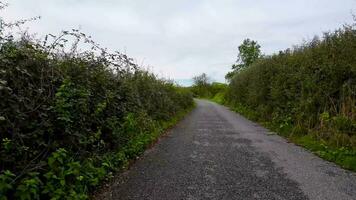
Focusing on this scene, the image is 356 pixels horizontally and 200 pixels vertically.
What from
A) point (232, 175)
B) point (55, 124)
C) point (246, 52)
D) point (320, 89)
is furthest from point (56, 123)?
point (246, 52)

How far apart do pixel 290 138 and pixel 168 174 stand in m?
6.51

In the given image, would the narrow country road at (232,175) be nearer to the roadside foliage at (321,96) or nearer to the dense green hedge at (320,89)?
the roadside foliage at (321,96)

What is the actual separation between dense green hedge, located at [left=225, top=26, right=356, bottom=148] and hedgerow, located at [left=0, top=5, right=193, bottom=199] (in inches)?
224

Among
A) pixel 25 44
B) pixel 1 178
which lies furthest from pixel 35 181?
pixel 25 44

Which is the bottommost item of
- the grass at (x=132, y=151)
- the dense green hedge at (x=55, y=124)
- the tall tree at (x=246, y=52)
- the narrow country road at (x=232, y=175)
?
the narrow country road at (x=232, y=175)

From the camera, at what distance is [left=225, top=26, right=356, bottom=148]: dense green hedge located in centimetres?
1027

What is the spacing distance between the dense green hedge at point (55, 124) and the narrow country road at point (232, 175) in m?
0.63

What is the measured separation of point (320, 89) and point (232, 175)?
634 centimetres

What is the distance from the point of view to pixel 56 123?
5.41 metres

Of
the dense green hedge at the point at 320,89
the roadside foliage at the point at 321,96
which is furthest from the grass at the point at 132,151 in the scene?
the dense green hedge at the point at 320,89

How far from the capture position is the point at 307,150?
10.0m

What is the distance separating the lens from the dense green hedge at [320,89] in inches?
404

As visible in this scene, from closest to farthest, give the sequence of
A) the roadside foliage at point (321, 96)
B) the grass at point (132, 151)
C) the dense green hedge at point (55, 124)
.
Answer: the dense green hedge at point (55, 124) < the grass at point (132, 151) < the roadside foliage at point (321, 96)

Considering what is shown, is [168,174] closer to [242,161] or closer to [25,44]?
[242,161]
